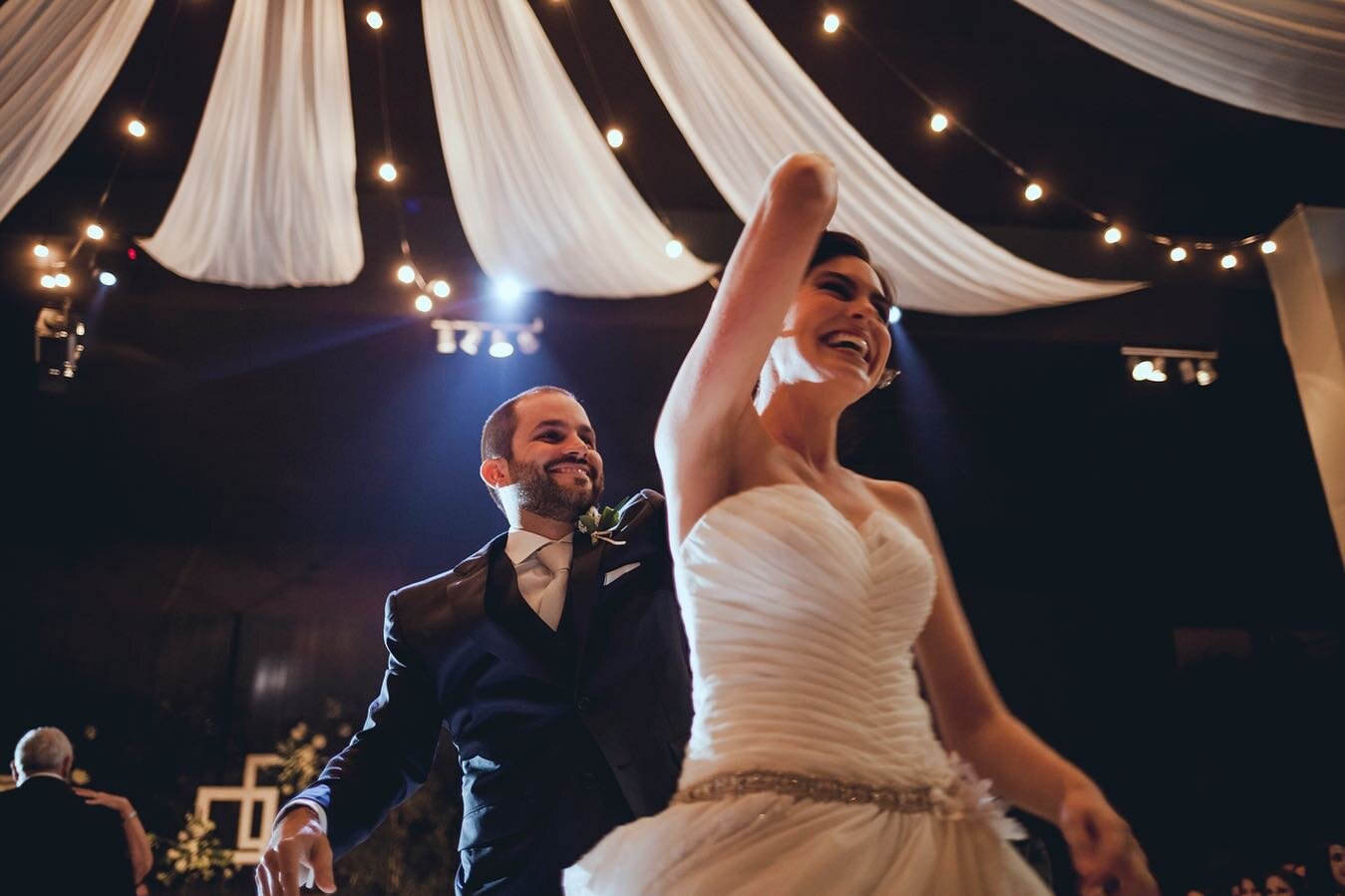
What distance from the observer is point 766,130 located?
3494 mm

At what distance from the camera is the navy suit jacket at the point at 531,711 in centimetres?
175

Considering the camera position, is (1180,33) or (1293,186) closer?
(1180,33)

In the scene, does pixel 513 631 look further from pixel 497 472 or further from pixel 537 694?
pixel 497 472

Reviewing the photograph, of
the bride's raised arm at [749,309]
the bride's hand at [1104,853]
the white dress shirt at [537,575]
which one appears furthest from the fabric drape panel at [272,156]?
the bride's hand at [1104,853]

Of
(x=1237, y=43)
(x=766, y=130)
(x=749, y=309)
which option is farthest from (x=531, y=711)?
(x=1237, y=43)

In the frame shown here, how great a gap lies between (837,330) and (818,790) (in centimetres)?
55

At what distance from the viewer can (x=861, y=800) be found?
967 millimetres

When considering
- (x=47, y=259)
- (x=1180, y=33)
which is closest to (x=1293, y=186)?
(x=1180, y=33)

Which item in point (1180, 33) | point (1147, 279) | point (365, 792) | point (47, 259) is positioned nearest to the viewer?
point (365, 792)

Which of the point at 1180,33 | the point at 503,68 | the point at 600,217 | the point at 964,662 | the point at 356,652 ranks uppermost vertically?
the point at 503,68

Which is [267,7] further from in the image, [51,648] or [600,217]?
[51,648]

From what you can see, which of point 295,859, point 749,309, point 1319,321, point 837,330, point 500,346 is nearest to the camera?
point 749,309

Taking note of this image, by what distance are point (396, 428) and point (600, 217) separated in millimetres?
3406

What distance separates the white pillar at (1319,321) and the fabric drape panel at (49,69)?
16.3ft
